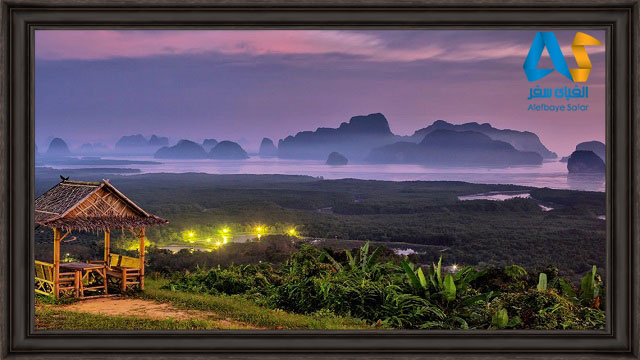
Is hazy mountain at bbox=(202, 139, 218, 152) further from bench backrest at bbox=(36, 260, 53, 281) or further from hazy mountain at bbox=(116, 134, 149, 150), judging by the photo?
bench backrest at bbox=(36, 260, 53, 281)

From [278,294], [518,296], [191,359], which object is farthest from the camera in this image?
[278,294]

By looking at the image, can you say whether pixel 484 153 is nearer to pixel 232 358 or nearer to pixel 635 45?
pixel 635 45

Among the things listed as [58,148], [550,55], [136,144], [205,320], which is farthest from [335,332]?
[58,148]

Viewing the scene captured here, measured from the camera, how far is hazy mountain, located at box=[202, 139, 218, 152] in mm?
9047

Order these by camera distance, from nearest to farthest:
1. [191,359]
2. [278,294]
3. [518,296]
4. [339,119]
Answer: [191,359] → [518,296] → [278,294] → [339,119]

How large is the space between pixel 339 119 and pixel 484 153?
2218 millimetres

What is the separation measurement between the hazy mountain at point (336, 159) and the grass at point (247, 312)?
2668 millimetres

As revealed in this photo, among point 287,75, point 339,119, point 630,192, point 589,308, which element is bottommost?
point 589,308

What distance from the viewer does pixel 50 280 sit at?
749cm

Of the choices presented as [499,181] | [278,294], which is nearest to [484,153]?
[499,181]

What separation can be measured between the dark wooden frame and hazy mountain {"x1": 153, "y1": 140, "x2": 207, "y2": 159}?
155 inches

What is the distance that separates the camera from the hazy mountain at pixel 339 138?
9.31 metres

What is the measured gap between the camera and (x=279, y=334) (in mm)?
4809

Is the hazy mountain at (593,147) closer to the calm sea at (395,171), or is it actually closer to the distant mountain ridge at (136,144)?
the calm sea at (395,171)
